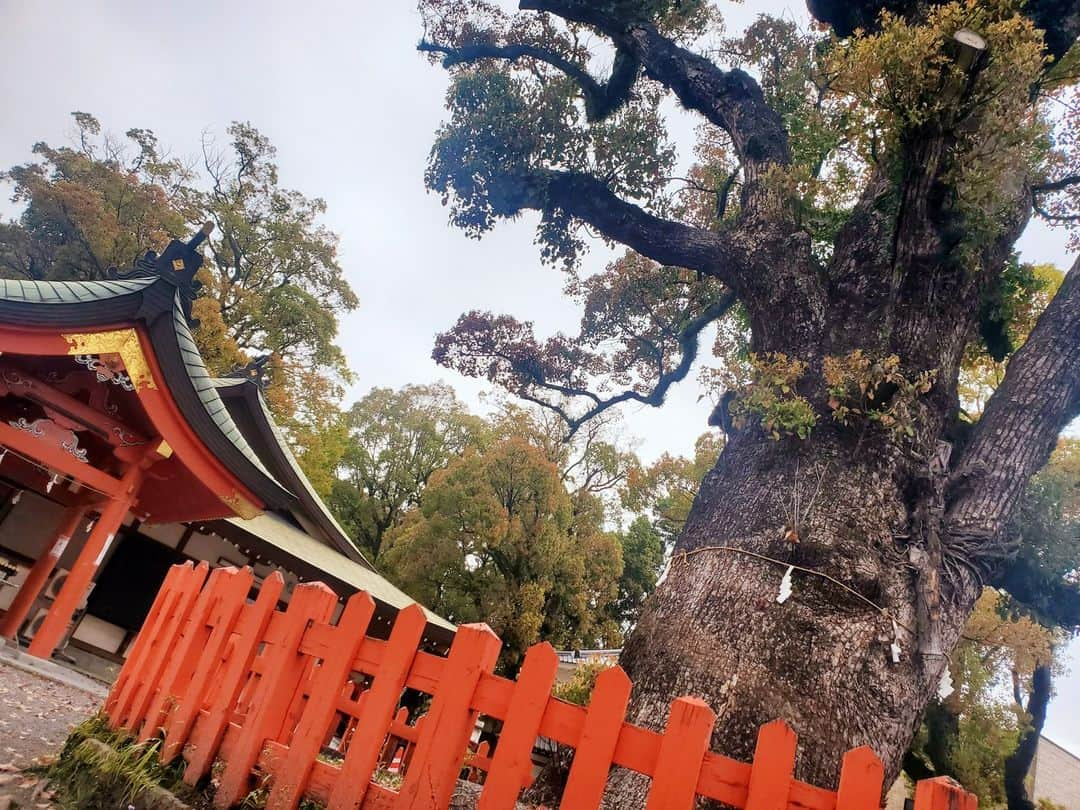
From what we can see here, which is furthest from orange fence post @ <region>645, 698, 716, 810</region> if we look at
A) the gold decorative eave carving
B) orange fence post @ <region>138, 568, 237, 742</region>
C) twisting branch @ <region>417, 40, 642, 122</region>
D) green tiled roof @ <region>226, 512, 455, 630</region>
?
twisting branch @ <region>417, 40, 642, 122</region>

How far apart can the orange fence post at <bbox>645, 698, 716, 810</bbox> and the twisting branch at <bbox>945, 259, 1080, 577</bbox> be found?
290 cm

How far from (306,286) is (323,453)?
617 cm

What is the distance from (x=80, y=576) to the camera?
609 cm

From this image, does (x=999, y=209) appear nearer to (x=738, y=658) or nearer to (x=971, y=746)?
(x=738, y=658)

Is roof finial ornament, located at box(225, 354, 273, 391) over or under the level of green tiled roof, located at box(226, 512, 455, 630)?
over

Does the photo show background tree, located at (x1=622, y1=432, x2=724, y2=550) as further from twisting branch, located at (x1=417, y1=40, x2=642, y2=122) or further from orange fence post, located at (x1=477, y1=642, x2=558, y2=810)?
orange fence post, located at (x1=477, y1=642, x2=558, y2=810)

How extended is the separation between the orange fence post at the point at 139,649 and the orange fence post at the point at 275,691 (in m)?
1.45

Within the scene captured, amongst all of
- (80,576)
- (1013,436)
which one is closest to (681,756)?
(1013,436)

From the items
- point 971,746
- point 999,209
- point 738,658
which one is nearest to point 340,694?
point 738,658

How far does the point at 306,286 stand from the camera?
69.8 feet

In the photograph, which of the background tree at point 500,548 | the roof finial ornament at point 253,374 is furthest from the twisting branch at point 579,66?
the background tree at point 500,548

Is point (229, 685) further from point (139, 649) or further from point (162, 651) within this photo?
point (139, 649)

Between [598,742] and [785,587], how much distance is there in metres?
1.89

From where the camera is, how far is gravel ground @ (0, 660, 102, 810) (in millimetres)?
2680
